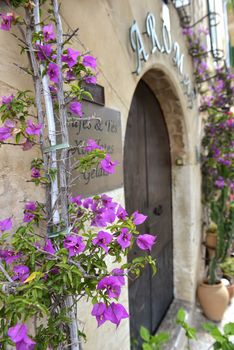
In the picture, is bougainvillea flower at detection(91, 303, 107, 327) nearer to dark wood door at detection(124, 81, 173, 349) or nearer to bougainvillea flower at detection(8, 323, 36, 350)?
bougainvillea flower at detection(8, 323, 36, 350)

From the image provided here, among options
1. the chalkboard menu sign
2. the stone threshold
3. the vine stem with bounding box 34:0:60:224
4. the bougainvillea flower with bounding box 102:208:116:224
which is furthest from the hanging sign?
the stone threshold

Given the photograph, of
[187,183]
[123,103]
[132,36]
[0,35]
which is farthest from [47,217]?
[187,183]

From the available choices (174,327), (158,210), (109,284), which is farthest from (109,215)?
(174,327)

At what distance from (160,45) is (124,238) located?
71.5 inches

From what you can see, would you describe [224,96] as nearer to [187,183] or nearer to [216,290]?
[187,183]

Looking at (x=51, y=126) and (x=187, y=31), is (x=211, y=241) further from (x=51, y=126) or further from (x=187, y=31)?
(x=51, y=126)

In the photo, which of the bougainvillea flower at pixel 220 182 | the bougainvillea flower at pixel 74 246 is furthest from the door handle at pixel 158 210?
the bougainvillea flower at pixel 74 246

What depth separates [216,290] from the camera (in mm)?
3131

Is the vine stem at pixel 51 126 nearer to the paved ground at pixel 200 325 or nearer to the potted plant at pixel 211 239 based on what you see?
the paved ground at pixel 200 325

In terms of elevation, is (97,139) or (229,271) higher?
(97,139)

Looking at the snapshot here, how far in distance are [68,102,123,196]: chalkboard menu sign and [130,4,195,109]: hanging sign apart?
474 millimetres

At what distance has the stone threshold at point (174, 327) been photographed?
2.51 meters

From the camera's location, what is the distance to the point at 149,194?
2.51 meters

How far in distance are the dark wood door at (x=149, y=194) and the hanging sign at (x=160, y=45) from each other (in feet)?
1.14
